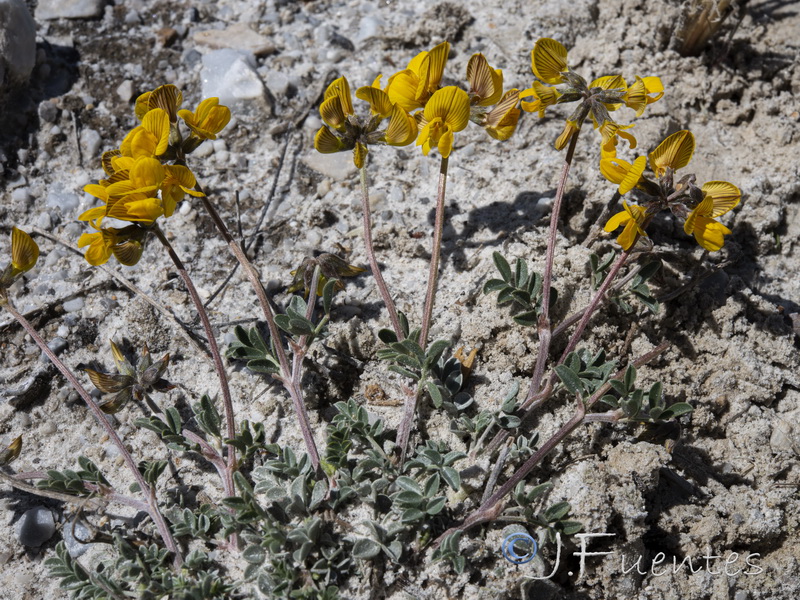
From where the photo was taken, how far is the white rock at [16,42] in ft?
14.1

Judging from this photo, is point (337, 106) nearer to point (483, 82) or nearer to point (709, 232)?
point (483, 82)

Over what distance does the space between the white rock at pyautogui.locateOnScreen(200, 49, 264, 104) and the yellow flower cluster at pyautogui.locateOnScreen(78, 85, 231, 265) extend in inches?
59.4

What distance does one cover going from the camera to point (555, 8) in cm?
482

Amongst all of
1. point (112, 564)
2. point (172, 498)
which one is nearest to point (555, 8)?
point (172, 498)

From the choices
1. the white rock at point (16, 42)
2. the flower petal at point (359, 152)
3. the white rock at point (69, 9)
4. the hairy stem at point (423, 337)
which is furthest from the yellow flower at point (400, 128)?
the white rock at point (69, 9)

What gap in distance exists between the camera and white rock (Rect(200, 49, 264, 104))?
15.0 feet

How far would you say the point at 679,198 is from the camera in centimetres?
306

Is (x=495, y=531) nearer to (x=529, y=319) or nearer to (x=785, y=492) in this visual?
(x=529, y=319)

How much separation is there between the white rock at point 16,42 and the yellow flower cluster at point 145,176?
1854mm

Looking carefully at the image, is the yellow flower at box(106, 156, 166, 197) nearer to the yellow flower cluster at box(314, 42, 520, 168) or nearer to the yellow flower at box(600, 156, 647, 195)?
the yellow flower cluster at box(314, 42, 520, 168)

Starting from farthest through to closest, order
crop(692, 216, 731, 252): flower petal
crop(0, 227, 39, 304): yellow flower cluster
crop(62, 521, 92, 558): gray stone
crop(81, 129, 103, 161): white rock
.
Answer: crop(81, 129, 103, 161): white rock → crop(62, 521, 92, 558): gray stone → crop(0, 227, 39, 304): yellow flower cluster → crop(692, 216, 731, 252): flower petal

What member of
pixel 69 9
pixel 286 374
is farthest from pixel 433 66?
pixel 69 9

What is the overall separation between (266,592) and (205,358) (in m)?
1.31

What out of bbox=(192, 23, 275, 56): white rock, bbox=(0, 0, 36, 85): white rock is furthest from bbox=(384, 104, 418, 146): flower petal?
bbox=(0, 0, 36, 85): white rock
